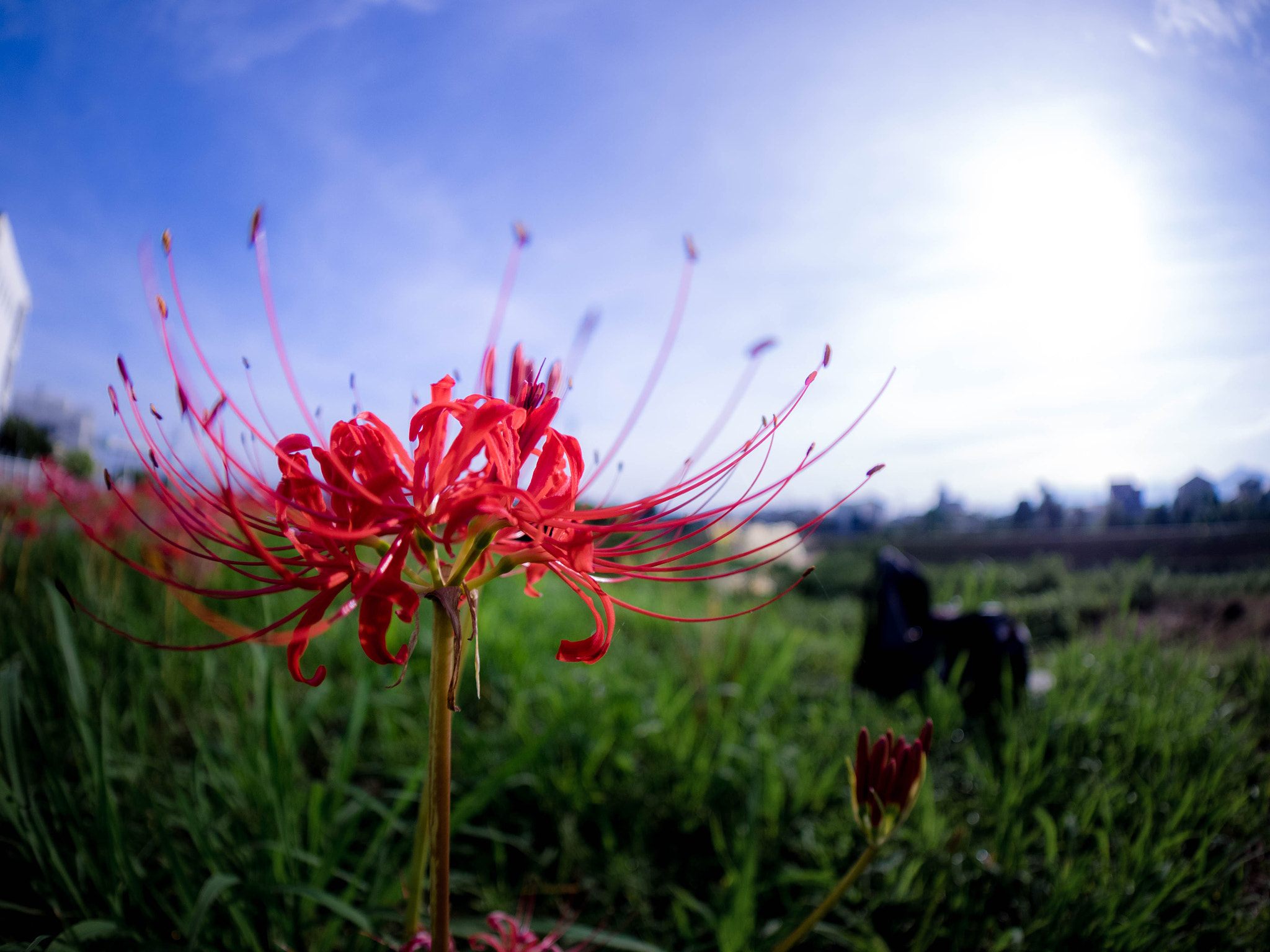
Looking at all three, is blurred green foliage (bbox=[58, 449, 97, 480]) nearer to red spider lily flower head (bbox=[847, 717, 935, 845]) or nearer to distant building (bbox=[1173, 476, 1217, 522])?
red spider lily flower head (bbox=[847, 717, 935, 845])

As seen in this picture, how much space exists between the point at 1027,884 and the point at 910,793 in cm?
103

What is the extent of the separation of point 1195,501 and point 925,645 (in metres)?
1.53

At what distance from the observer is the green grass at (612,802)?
1455mm

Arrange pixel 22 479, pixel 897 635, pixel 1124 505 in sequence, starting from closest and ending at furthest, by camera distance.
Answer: pixel 897 635, pixel 1124 505, pixel 22 479

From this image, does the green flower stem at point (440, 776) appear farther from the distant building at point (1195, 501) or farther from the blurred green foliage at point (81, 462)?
the blurred green foliage at point (81, 462)

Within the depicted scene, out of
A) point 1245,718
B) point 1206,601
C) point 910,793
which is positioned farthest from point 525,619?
point 1206,601

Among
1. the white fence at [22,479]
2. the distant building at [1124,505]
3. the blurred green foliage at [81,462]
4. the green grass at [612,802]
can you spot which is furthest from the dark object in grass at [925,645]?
the blurred green foliage at [81,462]

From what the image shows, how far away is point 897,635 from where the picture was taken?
300 centimetres

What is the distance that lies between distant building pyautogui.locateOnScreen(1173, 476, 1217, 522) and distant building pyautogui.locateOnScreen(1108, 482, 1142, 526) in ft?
0.52

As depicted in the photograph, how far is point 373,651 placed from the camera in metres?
0.85

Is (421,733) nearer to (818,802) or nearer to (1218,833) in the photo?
(818,802)

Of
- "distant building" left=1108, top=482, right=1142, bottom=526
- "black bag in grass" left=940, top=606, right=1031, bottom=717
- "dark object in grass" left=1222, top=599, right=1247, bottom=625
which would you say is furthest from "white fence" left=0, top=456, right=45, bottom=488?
"dark object in grass" left=1222, top=599, right=1247, bottom=625

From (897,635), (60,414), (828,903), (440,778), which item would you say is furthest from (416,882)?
(60,414)

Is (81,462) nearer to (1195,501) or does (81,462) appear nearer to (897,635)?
(897,635)
